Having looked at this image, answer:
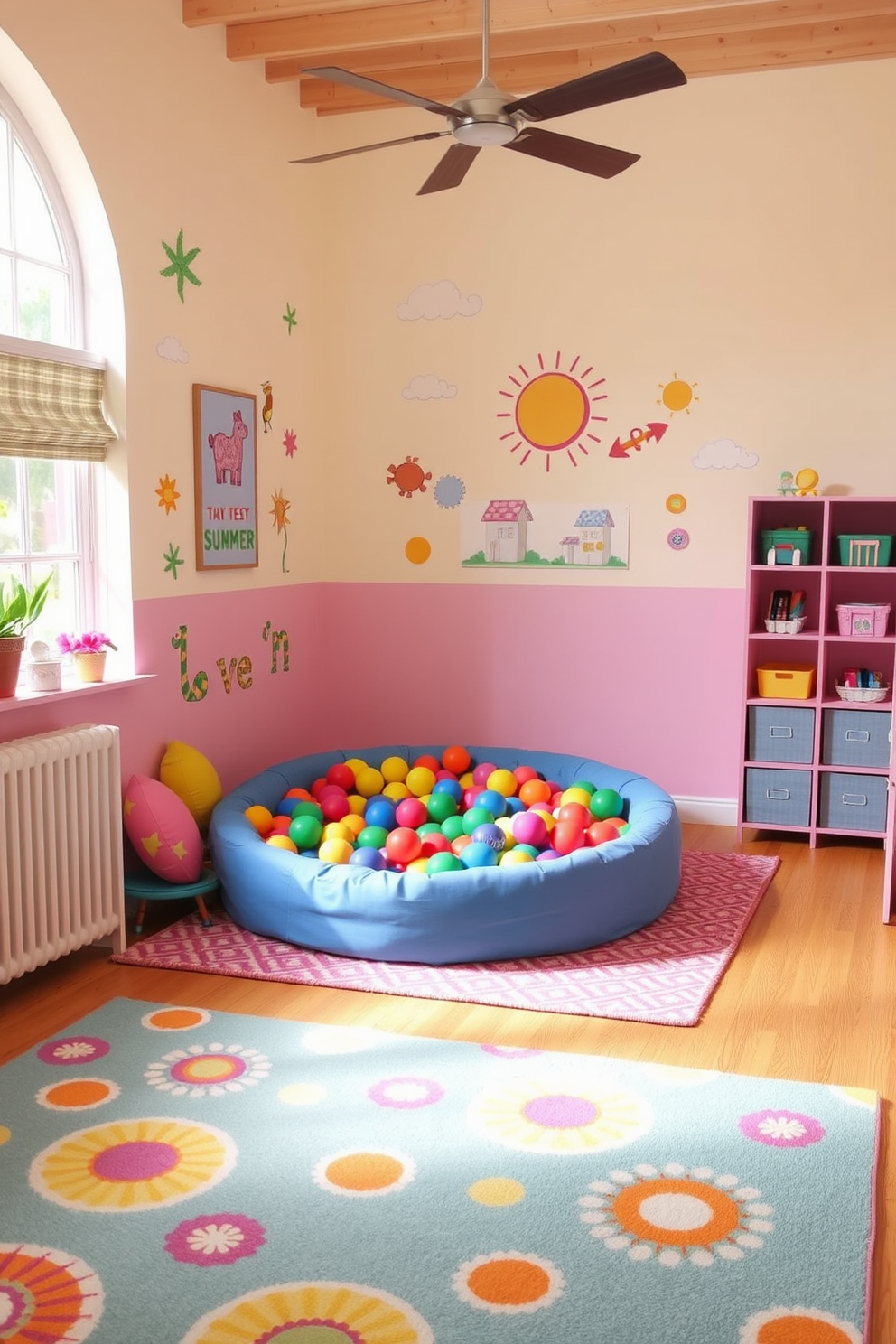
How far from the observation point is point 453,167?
141 inches

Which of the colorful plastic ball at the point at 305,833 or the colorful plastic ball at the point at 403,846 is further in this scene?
the colorful plastic ball at the point at 305,833

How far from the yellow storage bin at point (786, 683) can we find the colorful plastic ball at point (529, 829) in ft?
4.45

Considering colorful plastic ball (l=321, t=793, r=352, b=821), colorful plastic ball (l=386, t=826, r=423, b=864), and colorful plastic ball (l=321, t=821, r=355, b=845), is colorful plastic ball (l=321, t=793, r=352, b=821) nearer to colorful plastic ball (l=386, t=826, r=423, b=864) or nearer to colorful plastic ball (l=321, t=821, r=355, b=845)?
colorful plastic ball (l=321, t=821, r=355, b=845)

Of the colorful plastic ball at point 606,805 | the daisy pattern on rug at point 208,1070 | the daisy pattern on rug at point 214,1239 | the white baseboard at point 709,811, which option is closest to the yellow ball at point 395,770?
the colorful plastic ball at point 606,805

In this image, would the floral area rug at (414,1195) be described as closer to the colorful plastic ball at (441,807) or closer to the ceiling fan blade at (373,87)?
the colorful plastic ball at (441,807)

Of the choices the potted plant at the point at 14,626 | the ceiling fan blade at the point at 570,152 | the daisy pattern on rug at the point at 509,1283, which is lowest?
the daisy pattern on rug at the point at 509,1283

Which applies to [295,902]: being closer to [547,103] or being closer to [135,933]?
[135,933]

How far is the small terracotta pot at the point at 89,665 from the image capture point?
3967mm

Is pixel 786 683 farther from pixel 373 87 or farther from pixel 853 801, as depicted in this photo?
pixel 373 87

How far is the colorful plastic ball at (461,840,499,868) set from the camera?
13.2 feet

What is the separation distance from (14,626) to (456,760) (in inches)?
83.7

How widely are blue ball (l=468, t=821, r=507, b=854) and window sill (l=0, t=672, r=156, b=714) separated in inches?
49.2

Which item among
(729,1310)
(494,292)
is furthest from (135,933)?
(494,292)

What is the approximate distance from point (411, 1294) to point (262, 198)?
428cm
